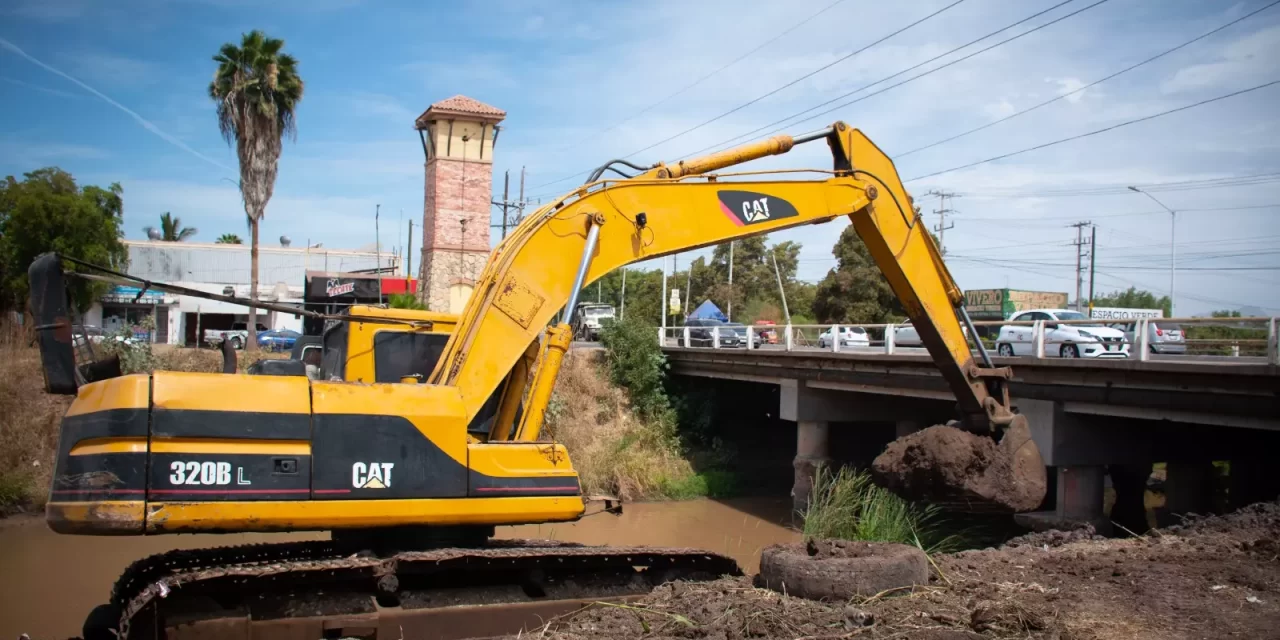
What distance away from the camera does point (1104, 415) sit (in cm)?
1484

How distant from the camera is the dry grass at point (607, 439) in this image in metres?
23.9

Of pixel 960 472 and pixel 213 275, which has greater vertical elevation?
pixel 213 275

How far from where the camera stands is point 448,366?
7.26 meters

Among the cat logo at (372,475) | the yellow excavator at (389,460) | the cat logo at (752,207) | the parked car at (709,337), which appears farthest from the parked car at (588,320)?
the cat logo at (372,475)

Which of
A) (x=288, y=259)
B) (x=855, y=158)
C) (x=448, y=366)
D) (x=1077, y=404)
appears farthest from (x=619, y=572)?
(x=288, y=259)

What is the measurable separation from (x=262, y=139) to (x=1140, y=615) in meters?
29.6

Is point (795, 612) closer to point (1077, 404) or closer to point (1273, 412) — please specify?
point (1273, 412)

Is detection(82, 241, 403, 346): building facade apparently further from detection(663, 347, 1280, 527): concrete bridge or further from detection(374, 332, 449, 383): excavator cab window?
detection(374, 332, 449, 383): excavator cab window

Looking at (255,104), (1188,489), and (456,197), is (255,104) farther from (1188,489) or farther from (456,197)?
(1188,489)

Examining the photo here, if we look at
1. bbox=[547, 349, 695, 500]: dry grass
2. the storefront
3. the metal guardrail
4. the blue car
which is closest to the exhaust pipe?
the metal guardrail

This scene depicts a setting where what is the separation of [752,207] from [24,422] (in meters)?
19.4

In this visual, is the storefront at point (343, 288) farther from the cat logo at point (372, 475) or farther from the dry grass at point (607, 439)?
the cat logo at point (372, 475)

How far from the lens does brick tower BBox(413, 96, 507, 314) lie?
3812cm

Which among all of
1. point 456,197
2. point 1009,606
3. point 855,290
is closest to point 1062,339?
point 1009,606
